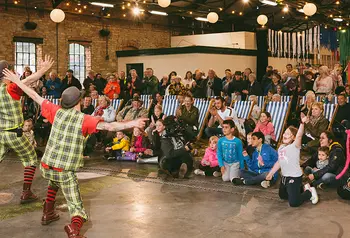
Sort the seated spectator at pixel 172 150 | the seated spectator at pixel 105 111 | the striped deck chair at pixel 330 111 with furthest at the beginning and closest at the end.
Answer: the seated spectator at pixel 105 111, the striped deck chair at pixel 330 111, the seated spectator at pixel 172 150

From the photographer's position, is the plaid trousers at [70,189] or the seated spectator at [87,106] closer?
the plaid trousers at [70,189]

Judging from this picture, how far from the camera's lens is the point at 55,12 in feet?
47.3

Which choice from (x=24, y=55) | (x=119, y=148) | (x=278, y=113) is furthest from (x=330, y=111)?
(x=24, y=55)

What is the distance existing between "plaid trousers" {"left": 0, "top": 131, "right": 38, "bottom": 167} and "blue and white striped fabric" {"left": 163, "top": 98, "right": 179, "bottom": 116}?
642 centimetres

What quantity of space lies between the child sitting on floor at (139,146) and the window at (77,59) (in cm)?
1191

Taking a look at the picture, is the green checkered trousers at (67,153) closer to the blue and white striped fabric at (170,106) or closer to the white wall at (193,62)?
the blue and white striped fabric at (170,106)

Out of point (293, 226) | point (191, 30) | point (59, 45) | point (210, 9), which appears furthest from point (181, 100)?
point (191, 30)

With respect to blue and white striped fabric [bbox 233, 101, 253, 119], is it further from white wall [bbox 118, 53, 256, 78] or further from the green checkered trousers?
the green checkered trousers

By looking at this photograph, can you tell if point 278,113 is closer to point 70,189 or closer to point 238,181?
point 238,181

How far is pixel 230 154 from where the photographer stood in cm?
749

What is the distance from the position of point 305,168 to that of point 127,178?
2.71 meters

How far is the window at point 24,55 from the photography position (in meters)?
19.1

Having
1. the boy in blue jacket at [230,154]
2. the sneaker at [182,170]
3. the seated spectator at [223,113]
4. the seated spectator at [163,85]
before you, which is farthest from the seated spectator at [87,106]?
the boy in blue jacket at [230,154]

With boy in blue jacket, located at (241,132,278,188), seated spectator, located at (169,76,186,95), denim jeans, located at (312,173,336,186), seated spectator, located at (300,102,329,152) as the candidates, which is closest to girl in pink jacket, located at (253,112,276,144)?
seated spectator, located at (300,102,329,152)
